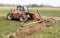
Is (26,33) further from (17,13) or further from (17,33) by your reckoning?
(17,13)

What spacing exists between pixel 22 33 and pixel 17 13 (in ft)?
71.9

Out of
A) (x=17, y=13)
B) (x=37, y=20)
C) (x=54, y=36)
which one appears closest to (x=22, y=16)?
(x=17, y=13)

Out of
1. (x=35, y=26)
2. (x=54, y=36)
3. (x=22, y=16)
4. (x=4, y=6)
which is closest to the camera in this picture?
(x=35, y=26)

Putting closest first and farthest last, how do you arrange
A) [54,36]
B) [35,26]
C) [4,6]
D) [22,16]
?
1. [35,26]
2. [54,36]
3. [22,16]
4. [4,6]

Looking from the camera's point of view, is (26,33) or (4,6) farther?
(4,6)

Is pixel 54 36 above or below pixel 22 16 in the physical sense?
above

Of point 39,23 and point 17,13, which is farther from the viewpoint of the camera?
point 17,13

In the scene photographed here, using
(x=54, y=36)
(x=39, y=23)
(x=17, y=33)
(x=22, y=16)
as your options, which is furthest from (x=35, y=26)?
(x=22, y=16)

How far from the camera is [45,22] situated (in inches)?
118

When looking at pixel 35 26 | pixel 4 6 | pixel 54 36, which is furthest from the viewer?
pixel 4 6

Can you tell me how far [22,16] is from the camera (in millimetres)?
23969

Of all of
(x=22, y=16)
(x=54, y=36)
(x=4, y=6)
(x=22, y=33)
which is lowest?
(x=4, y=6)

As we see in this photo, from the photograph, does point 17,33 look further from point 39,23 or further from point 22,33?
point 39,23

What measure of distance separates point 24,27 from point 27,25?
0.05m
